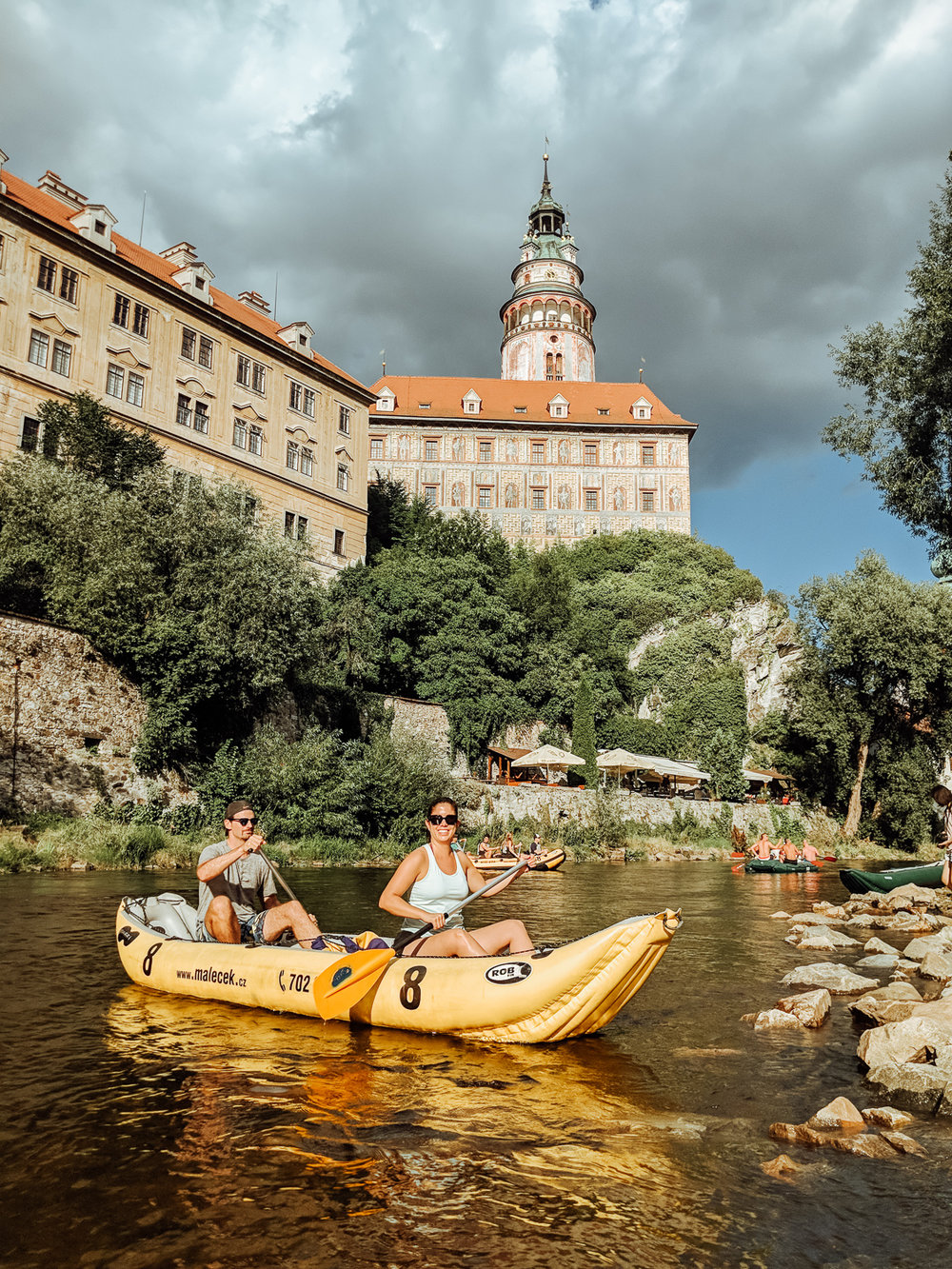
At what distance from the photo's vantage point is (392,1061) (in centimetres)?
627

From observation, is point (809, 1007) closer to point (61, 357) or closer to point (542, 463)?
point (61, 357)

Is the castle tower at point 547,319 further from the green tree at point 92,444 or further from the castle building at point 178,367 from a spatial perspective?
the green tree at point 92,444

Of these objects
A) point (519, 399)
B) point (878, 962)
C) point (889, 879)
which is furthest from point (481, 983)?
point (519, 399)

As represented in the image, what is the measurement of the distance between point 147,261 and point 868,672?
3292 cm

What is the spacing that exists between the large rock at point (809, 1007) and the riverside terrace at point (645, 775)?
26452 millimetres

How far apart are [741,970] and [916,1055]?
4.16 metres

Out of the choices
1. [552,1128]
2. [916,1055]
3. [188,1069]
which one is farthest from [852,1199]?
[188,1069]

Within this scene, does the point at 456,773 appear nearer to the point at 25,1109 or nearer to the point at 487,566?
the point at 487,566

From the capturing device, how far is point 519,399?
225 ft

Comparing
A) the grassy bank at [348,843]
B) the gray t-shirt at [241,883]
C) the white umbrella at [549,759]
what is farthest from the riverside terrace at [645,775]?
the gray t-shirt at [241,883]

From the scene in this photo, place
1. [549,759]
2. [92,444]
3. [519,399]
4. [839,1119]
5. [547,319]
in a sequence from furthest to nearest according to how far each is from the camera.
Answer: [547,319], [519,399], [549,759], [92,444], [839,1119]

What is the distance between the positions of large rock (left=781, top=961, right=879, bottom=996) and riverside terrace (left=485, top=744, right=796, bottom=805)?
24.9 meters

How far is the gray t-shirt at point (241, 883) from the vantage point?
8.16 meters

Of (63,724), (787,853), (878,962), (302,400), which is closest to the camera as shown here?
(878,962)
